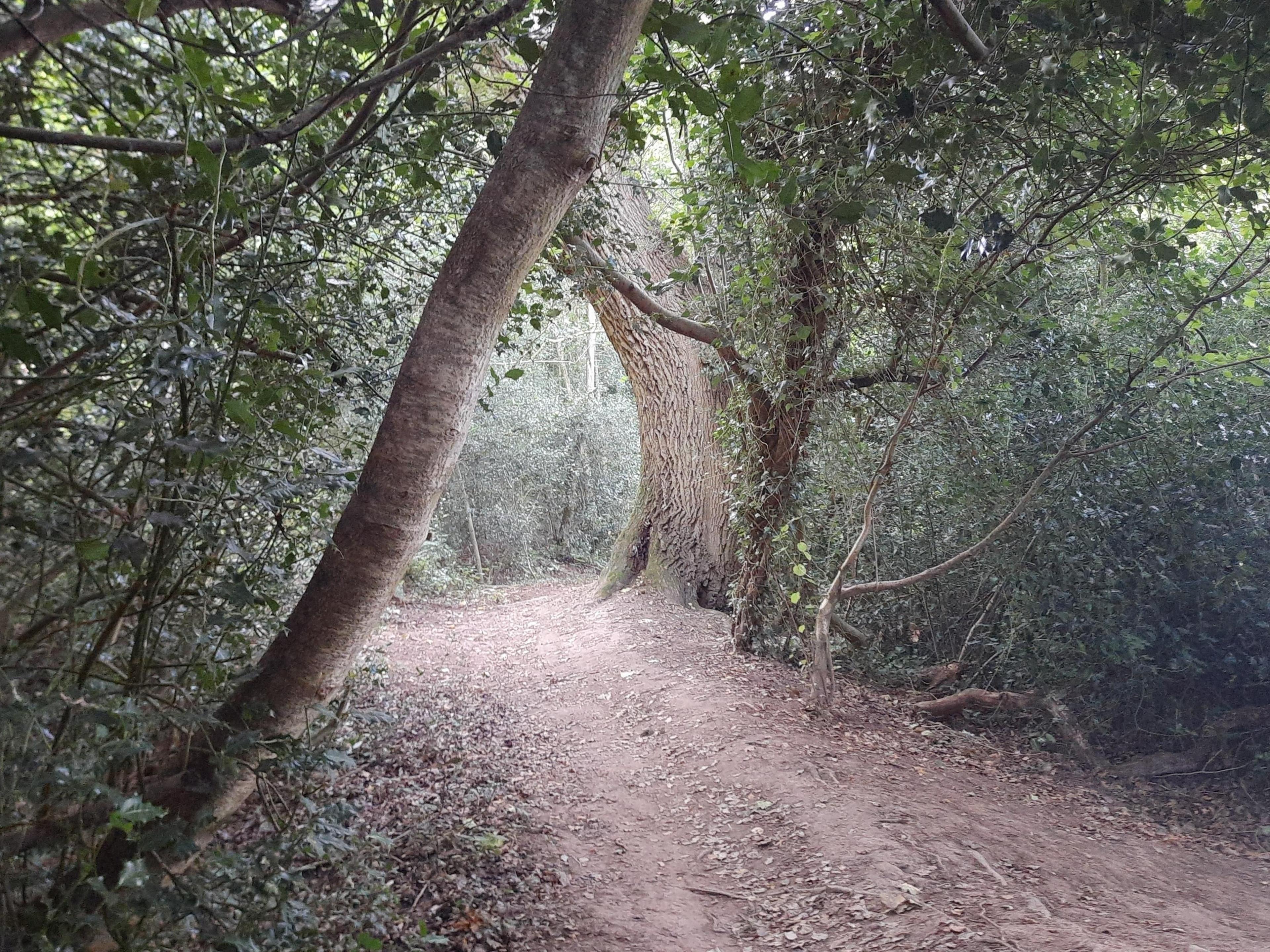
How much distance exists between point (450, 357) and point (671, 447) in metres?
7.53

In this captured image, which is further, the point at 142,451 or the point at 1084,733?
the point at 1084,733

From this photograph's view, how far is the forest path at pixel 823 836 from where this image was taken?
352 cm

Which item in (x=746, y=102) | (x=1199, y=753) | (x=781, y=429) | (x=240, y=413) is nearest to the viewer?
(x=240, y=413)

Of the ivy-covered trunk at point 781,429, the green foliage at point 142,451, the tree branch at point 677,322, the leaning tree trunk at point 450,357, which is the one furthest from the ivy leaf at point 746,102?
the tree branch at point 677,322

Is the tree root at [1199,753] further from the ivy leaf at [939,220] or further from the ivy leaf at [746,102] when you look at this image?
the ivy leaf at [746,102]

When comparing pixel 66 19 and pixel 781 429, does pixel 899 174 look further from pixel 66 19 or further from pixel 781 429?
pixel 781 429

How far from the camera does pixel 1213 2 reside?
279 cm

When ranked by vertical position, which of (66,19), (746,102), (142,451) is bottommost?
(142,451)

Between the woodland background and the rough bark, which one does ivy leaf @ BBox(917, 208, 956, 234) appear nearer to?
the woodland background

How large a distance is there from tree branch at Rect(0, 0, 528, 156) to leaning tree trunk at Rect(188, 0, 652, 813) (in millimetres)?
264

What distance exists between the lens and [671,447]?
400 inches

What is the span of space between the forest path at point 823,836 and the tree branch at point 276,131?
3.18 meters

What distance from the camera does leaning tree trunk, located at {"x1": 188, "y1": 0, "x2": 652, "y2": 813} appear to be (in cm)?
262

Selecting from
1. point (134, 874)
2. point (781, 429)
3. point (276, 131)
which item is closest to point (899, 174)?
point (276, 131)
